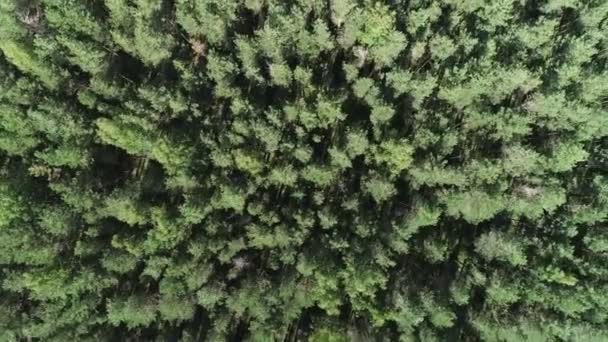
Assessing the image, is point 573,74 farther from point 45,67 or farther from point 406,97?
point 45,67

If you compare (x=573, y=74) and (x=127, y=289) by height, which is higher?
(x=573, y=74)

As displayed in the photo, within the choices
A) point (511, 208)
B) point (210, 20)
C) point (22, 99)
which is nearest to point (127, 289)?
point (22, 99)

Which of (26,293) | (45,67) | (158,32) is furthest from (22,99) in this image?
(26,293)

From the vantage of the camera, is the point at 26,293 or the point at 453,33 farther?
the point at 453,33

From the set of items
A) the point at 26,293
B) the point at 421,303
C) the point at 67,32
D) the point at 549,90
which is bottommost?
the point at 26,293

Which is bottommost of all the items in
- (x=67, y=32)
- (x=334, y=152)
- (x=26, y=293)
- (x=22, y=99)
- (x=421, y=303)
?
(x=26, y=293)

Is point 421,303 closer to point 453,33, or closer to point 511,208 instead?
point 511,208
